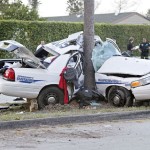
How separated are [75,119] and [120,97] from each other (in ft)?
7.13

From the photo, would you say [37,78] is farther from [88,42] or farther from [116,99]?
[116,99]

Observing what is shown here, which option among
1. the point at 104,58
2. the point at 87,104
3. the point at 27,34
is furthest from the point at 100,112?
the point at 27,34

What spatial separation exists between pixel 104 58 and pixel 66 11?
87.4 metres

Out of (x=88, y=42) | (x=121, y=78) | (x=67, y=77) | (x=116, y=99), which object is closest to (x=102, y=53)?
(x=88, y=42)

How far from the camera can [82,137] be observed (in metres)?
8.17

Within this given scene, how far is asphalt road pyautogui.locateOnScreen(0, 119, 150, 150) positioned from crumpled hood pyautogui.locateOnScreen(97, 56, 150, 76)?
2115mm

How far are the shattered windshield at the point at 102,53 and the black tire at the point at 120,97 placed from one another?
0.88 metres

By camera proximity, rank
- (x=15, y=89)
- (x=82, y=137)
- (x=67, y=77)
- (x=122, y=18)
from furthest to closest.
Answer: (x=122, y=18), (x=67, y=77), (x=15, y=89), (x=82, y=137)

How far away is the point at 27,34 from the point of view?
29.1 m

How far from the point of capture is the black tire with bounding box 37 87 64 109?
A: 11.2m

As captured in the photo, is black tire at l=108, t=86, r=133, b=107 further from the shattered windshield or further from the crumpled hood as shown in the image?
the shattered windshield

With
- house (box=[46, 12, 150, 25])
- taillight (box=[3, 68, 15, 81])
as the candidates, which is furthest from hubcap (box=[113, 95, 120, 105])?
house (box=[46, 12, 150, 25])

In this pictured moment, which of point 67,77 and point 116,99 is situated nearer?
point 67,77

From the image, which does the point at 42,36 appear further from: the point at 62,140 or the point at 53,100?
the point at 62,140
